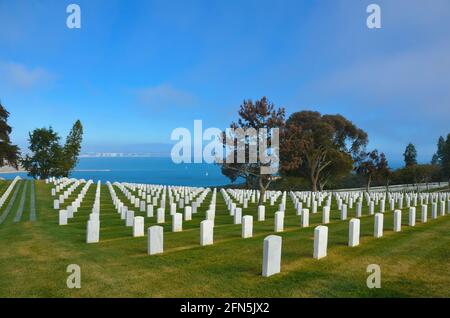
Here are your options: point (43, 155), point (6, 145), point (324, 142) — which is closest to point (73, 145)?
point (43, 155)

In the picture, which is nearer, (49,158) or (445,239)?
(445,239)

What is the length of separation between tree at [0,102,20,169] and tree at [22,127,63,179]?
1378 centimetres

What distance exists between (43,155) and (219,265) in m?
59.7

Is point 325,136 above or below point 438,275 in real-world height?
above

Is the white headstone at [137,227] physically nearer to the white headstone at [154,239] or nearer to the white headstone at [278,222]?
the white headstone at [154,239]

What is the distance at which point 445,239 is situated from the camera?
34.7 ft

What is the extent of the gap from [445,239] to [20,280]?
11.0 m

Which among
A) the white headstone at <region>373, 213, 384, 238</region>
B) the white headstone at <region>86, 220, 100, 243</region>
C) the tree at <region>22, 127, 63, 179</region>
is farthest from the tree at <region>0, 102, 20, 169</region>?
the white headstone at <region>373, 213, 384, 238</region>

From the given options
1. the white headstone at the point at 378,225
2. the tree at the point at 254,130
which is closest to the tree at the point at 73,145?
the tree at the point at 254,130

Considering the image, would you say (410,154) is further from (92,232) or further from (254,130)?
(92,232)

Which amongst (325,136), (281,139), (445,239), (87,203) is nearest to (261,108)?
(281,139)

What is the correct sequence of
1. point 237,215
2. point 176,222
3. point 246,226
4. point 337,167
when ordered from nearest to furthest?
point 246,226
point 176,222
point 237,215
point 337,167

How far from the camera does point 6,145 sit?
43344 mm
